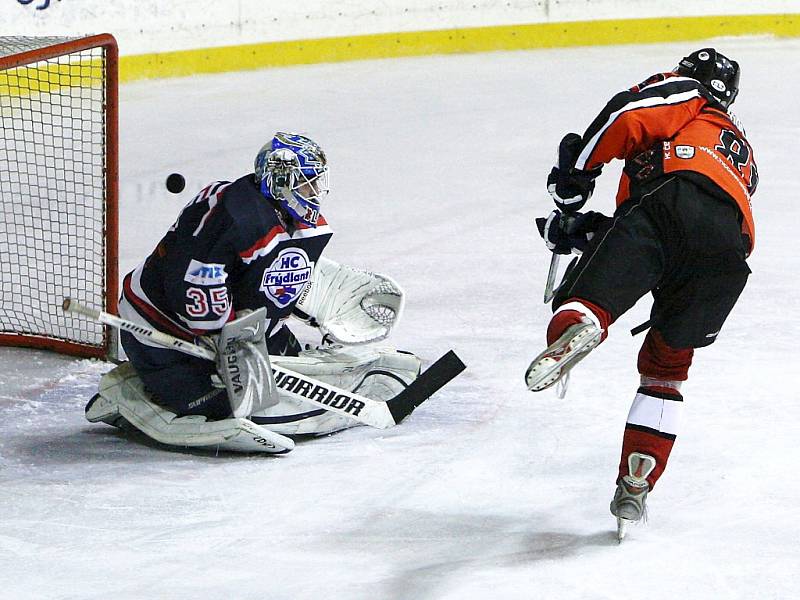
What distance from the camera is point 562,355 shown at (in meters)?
2.51

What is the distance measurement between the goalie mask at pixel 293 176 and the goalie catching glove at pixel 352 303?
21.8 inches

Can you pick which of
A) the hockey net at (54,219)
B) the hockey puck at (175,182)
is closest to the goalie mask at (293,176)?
the hockey puck at (175,182)

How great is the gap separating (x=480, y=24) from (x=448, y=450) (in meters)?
6.27

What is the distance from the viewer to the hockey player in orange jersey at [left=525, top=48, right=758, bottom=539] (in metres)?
2.62

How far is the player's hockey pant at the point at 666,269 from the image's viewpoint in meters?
2.62

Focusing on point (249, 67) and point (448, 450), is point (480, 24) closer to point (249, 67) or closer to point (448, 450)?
point (249, 67)

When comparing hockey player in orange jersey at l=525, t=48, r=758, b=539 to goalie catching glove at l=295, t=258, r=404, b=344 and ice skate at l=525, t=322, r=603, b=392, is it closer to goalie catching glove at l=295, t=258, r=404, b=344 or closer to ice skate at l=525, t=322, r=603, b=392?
ice skate at l=525, t=322, r=603, b=392

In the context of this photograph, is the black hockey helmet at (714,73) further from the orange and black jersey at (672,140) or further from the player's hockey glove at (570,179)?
the player's hockey glove at (570,179)

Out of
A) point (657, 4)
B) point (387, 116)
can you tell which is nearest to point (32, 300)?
point (387, 116)

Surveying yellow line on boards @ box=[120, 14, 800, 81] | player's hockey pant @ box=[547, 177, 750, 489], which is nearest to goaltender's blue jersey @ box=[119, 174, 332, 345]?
player's hockey pant @ box=[547, 177, 750, 489]

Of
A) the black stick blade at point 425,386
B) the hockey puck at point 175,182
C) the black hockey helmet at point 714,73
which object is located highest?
the black hockey helmet at point 714,73

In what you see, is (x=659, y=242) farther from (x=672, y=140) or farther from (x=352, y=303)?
(x=352, y=303)

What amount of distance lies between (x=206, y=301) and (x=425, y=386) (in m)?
0.65

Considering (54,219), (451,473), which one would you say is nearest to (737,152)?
(451,473)
